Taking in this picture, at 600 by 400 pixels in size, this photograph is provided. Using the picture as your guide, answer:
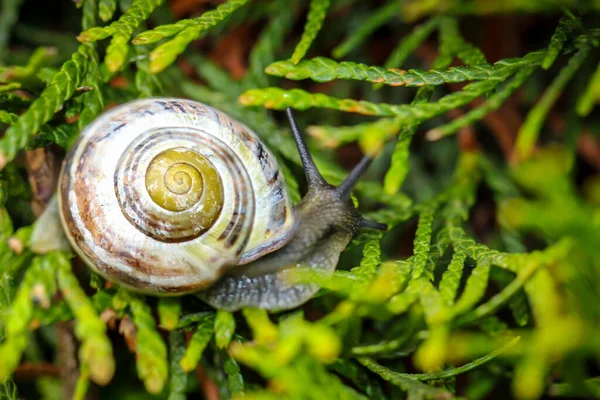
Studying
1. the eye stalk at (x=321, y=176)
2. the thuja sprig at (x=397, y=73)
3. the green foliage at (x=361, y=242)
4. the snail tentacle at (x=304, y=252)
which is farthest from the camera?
the eye stalk at (x=321, y=176)

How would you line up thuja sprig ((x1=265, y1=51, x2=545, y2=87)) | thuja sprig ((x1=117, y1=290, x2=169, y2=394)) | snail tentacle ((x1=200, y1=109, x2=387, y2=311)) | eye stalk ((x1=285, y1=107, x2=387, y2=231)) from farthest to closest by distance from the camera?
eye stalk ((x1=285, y1=107, x2=387, y2=231)) < snail tentacle ((x1=200, y1=109, x2=387, y2=311)) < thuja sprig ((x1=265, y1=51, x2=545, y2=87)) < thuja sprig ((x1=117, y1=290, x2=169, y2=394))

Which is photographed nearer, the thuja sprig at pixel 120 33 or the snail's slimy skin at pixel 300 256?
the thuja sprig at pixel 120 33

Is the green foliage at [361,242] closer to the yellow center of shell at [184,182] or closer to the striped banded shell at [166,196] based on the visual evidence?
the striped banded shell at [166,196]

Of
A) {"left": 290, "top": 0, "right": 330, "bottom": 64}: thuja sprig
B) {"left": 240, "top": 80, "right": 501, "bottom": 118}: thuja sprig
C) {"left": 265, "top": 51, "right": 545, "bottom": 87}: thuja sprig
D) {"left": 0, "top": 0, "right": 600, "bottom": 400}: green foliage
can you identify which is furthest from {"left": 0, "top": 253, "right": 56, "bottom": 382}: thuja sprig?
{"left": 290, "top": 0, "right": 330, "bottom": 64}: thuja sprig

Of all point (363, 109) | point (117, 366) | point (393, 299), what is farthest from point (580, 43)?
point (117, 366)

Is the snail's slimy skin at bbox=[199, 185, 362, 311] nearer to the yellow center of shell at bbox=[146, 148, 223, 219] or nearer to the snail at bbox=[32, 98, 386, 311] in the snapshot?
the snail at bbox=[32, 98, 386, 311]

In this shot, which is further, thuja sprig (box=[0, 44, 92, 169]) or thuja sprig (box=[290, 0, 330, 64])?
thuja sprig (box=[290, 0, 330, 64])

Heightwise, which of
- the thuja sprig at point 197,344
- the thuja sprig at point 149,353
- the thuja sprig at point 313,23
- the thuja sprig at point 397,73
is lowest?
the thuja sprig at point 197,344

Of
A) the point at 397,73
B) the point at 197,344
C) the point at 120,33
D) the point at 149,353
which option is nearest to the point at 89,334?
the point at 149,353

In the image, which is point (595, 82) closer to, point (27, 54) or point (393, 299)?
point (393, 299)

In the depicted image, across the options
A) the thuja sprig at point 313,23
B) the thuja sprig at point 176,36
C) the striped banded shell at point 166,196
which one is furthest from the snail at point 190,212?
the thuja sprig at point 313,23
